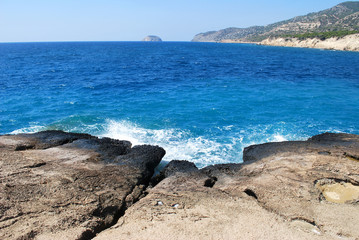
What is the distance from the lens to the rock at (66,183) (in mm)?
7059

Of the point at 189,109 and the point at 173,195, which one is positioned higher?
the point at 189,109

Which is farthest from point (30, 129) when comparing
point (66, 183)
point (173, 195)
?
point (173, 195)

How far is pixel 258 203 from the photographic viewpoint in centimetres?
820

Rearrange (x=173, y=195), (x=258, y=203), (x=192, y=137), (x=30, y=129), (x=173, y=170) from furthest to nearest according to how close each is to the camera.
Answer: (x=30, y=129) < (x=192, y=137) < (x=173, y=170) < (x=173, y=195) < (x=258, y=203)

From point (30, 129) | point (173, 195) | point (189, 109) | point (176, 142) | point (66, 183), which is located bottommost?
point (176, 142)

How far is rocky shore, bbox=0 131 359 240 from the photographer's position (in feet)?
22.9

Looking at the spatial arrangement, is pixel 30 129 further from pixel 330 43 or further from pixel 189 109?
pixel 330 43

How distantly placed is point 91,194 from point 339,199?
8.97m

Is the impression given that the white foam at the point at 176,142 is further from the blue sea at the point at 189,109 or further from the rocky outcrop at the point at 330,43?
the rocky outcrop at the point at 330,43

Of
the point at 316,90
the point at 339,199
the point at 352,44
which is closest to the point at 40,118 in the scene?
the point at 339,199

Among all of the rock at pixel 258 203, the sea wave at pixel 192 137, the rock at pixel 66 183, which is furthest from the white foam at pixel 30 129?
the rock at pixel 258 203

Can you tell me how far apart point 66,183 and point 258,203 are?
711 cm

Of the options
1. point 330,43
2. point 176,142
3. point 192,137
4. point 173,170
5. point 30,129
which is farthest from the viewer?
point 330,43

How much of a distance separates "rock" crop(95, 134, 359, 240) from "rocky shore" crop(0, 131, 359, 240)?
0.10ft
